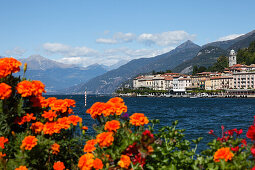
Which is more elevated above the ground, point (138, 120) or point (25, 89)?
point (25, 89)

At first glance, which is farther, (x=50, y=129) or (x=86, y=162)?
(x=50, y=129)

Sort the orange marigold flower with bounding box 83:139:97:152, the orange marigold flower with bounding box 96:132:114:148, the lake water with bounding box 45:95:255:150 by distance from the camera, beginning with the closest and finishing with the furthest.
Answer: the orange marigold flower with bounding box 96:132:114:148 → the orange marigold flower with bounding box 83:139:97:152 → the lake water with bounding box 45:95:255:150

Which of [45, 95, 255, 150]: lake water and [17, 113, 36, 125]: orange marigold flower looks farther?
[45, 95, 255, 150]: lake water

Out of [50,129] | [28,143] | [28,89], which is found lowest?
[28,143]

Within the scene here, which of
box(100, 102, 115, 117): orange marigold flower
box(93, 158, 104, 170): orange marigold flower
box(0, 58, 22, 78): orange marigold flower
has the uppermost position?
box(0, 58, 22, 78): orange marigold flower

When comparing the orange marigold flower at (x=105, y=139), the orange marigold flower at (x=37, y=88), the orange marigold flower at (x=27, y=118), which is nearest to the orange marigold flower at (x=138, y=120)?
the orange marigold flower at (x=105, y=139)

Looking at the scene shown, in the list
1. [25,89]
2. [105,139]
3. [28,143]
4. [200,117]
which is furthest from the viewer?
[200,117]

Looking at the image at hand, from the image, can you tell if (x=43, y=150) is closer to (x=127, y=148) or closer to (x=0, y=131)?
(x=0, y=131)

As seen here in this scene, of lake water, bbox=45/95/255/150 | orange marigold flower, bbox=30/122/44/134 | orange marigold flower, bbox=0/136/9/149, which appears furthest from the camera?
lake water, bbox=45/95/255/150

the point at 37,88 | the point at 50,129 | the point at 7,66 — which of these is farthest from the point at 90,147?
the point at 7,66

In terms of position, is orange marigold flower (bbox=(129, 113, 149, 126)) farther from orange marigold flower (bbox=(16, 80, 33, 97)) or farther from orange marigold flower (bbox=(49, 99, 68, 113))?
orange marigold flower (bbox=(16, 80, 33, 97))

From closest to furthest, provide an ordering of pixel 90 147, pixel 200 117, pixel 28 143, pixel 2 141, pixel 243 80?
→ pixel 28 143, pixel 90 147, pixel 2 141, pixel 200 117, pixel 243 80

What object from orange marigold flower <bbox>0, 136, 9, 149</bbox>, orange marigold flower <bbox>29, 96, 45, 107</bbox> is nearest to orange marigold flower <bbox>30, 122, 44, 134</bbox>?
orange marigold flower <bbox>29, 96, 45, 107</bbox>

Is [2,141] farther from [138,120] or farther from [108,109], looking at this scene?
[138,120]
